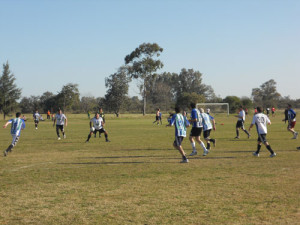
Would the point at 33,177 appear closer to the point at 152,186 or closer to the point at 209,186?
the point at 152,186

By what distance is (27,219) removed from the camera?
5477mm

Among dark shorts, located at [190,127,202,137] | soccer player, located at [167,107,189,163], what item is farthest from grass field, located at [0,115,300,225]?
dark shorts, located at [190,127,202,137]

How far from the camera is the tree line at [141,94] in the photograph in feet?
244

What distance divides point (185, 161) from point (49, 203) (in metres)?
5.84

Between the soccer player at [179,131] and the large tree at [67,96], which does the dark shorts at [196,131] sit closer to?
the soccer player at [179,131]

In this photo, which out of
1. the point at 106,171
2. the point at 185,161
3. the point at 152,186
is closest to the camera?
the point at 152,186

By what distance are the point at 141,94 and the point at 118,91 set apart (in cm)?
804

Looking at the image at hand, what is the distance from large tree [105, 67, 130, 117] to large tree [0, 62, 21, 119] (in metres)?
24.0

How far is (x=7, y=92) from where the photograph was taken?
72562 mm

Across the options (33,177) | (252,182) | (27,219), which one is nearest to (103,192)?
(27,219)

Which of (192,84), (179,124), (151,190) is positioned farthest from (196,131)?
(192,84)

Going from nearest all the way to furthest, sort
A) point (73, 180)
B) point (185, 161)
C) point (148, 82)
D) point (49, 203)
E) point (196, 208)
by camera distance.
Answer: point (196, 208), point (49, 203), point (73, 180), point (185, 161), point (148, 82)

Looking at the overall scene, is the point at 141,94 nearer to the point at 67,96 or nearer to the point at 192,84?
the point at 67,96

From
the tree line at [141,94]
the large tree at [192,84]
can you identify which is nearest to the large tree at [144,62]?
the tree line at [141,94]
